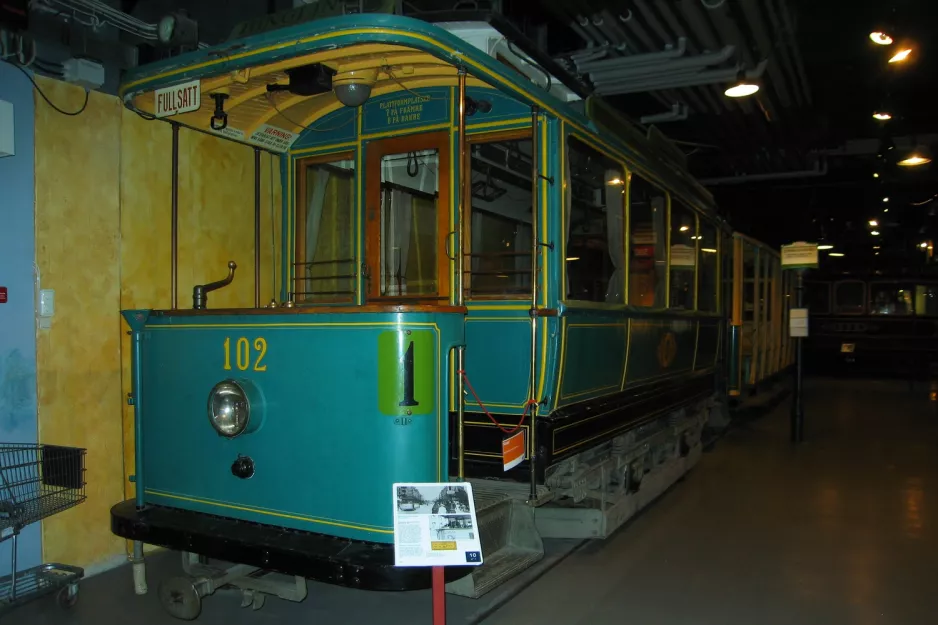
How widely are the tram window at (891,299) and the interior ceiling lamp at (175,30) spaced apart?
66.5ft

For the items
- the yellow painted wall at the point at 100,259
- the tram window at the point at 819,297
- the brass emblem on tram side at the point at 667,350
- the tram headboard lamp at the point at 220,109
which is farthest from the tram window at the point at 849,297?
the tram headboard lamp at the point at 220,109

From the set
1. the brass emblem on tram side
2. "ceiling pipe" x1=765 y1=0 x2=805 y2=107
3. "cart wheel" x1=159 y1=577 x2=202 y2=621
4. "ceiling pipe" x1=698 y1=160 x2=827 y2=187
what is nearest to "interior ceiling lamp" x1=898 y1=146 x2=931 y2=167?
"ceiling pipe" x1=765 y1=0 x2=805 y2=107

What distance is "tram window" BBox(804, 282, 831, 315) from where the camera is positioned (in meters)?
21.0

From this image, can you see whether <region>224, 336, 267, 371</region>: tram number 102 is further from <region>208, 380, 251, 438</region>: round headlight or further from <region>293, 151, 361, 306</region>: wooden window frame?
<region>293, 151, 361, 306</region>: wooden window frame

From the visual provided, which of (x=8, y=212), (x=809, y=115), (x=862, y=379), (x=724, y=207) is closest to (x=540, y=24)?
(x=809, y=115)

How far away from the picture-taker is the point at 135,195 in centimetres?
476

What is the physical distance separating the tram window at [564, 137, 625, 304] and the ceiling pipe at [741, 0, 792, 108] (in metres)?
1.90

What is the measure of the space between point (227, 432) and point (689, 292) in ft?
15.8

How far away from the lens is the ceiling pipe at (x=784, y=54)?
232 inches

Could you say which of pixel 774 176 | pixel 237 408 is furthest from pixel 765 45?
pixel 774 176

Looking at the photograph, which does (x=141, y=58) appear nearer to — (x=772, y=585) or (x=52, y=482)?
(x=52, y=482)

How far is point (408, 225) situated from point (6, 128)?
224cm

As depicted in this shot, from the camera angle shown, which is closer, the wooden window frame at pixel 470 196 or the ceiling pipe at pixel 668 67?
the wooden window frame at pixel 470 196

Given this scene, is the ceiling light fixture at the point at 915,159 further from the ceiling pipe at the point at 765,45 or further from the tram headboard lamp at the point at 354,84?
the tram headboard lamp at the point at 354,84
